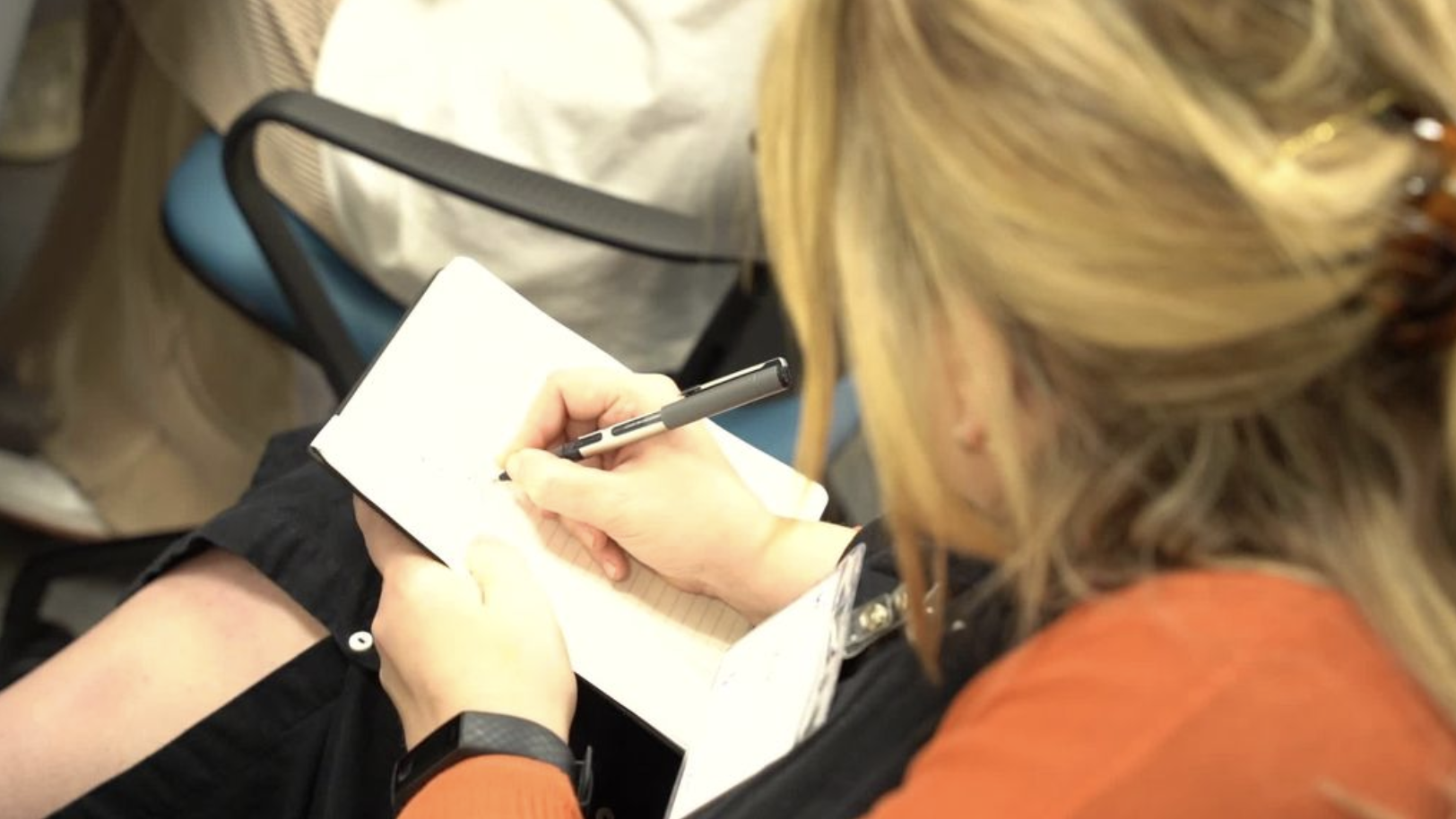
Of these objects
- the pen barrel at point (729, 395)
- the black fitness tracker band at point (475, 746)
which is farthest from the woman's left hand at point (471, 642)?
the pen barrel at point (729, 395)

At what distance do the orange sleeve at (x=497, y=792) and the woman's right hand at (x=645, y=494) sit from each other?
15 centimetres

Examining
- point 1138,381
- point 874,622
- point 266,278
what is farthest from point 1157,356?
point 266,278

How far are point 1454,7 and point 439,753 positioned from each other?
0.54 meters

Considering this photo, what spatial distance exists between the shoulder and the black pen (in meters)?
0.29

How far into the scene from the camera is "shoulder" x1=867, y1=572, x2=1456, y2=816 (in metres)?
0.45

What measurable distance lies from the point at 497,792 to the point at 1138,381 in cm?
36

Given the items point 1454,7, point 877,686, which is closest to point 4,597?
point 877,686

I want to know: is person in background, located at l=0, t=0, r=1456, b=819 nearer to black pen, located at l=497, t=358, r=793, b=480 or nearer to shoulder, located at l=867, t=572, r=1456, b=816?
shoulder, located at l=867, t=572, r=1456, b=816

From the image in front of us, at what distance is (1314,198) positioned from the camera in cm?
42

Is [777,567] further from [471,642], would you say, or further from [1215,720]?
[1215,720]

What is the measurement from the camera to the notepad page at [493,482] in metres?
0.75

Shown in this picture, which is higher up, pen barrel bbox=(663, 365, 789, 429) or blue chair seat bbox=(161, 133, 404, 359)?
pen barrel bbox=(663, 365, 789, 429)

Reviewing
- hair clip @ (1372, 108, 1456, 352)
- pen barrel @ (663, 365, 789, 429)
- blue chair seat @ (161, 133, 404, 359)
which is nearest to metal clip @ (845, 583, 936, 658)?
pen barrel @ (663, 365, 789, 429)

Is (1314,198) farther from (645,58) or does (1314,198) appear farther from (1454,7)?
(645,58)
